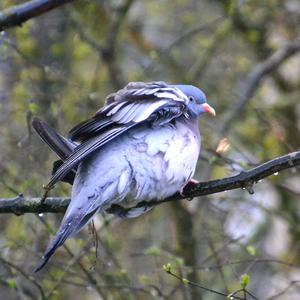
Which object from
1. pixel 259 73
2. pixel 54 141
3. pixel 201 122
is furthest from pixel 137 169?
pixel 259 73

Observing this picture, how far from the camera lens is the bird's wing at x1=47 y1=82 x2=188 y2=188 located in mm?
4375

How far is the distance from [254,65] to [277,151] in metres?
1.39

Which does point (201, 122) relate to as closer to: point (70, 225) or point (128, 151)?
point (128, 151)

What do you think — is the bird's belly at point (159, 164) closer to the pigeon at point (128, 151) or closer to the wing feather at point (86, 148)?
the pigeon at point (128, 151)

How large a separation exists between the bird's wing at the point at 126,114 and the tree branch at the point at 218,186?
0.70 ft

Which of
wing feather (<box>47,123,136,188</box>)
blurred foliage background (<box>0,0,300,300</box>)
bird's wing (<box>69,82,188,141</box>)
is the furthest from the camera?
blurred foliage background (<box>0,0,300,300</box>)

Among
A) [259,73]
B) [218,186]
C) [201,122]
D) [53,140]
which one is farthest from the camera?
[201,122]

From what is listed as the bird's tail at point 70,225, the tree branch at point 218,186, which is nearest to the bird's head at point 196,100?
the tree branch at point 218,186

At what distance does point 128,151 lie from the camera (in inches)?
180

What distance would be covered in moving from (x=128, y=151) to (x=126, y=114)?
22cm

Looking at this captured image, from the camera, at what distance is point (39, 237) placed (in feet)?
20.9

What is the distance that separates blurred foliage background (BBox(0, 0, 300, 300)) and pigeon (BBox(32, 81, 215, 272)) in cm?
138

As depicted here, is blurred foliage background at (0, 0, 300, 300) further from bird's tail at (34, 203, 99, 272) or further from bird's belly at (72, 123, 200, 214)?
bird's tail at (34, 203, 99, 272)

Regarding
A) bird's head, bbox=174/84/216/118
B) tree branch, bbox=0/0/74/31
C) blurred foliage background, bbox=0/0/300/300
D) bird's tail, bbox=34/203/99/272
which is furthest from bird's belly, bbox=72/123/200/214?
blurred foliage background, bbox=0/0/300/300
